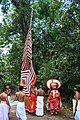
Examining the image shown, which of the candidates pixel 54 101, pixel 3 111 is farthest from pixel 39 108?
pixel 3 111

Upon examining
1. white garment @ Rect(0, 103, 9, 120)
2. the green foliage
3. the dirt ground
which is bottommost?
the dirt ground

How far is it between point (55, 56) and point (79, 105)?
17.2 ft

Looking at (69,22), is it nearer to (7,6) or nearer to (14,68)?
(7,6)

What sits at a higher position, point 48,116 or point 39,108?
point 39,108

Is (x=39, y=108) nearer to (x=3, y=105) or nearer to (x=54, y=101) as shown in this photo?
(x=54, y=101)

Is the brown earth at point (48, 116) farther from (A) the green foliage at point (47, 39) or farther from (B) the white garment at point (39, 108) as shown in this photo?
(A) the green foliage at point (47, 39)

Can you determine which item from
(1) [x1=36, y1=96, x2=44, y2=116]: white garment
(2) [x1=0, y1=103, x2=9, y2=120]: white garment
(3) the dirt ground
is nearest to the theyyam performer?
(3) the dirt ground

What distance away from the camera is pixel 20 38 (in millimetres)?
18547

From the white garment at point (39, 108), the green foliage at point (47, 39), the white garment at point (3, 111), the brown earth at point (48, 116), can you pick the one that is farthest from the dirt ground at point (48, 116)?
the green foliage at point (47, 39)

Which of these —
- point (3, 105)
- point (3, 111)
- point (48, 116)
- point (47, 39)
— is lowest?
point (48, 116)

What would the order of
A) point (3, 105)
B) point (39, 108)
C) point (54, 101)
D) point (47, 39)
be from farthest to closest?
point (47, 39) → point (54, 101) → point (39, 108) → point (3, 105)

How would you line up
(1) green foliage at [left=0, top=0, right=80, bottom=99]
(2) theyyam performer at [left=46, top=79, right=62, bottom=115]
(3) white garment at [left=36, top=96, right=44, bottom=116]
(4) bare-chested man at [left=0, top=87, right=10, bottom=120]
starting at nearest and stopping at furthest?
(4) bare-chested man at [left=0, top=87, right=10, bottom=120]
(3) white garment at [left=36, top=96, right=44, bottom=116]
(2) theyyam performer at [left=46, top=79, right=62, bottom=115]
(1) green foliage at [left=0, top=0, right=80, bottom=99]

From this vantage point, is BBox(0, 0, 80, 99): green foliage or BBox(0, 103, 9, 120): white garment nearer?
BBox(0, 103, 9, 120): white garment

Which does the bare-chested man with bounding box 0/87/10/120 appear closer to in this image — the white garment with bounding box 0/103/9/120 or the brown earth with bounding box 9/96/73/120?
the white garment with bounding box 0/103/9/120
